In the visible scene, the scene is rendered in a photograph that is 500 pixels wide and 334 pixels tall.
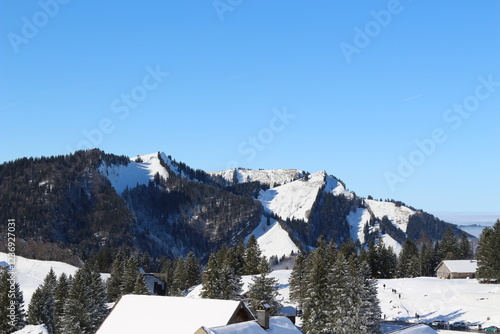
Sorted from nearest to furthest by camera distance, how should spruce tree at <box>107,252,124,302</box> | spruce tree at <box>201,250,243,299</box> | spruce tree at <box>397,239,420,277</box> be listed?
1. spruce tree at <box>201,250,243,299</box>
2. spruce tree at <box>107,252,124,302</box>
3. spruce tree at <box>397,239,420,277</box>

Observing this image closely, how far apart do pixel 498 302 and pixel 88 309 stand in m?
54.1

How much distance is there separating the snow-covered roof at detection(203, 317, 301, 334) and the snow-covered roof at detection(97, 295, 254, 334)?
2211 millimetres

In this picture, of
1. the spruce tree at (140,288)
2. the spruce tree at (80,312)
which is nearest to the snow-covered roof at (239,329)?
the spruce tree at (80,312)

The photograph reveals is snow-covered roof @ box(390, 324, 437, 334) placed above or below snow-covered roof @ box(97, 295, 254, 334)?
below

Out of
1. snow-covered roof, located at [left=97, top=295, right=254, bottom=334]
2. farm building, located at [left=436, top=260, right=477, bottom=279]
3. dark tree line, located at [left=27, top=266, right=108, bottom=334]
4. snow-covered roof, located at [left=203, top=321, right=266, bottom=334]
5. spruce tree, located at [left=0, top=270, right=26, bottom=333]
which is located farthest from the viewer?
farm building, located at [left=436, top=260, right=477, bottom=279]

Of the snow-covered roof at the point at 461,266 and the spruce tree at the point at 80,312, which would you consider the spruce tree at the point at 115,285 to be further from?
the snow-covered roof at the point at 461,266

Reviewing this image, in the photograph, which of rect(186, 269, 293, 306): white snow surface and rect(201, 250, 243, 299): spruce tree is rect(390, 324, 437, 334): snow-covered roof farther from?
rect(186, 269, 293, 306): white snow surface

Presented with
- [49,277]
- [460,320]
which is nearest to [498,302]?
[460,320]

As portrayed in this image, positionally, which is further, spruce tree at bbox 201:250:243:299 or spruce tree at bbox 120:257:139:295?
spruce tree at bbox 120:257:139:295

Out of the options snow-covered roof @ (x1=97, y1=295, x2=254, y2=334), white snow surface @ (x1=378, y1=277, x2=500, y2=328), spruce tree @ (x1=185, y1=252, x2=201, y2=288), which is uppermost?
spruce tree @ (x1=185, y1=252, x2=201, y2=288)

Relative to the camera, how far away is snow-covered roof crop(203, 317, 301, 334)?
101ft

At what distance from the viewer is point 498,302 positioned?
7538 centimetres

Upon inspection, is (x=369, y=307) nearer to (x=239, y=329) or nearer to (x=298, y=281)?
(x=239, y=329)

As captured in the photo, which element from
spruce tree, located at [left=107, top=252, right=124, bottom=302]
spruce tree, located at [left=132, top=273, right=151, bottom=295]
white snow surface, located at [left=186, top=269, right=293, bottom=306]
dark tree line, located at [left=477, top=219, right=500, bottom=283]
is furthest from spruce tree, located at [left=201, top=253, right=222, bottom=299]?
dark tree line, located at [left=477, top=219, right=500, bottom=283]
